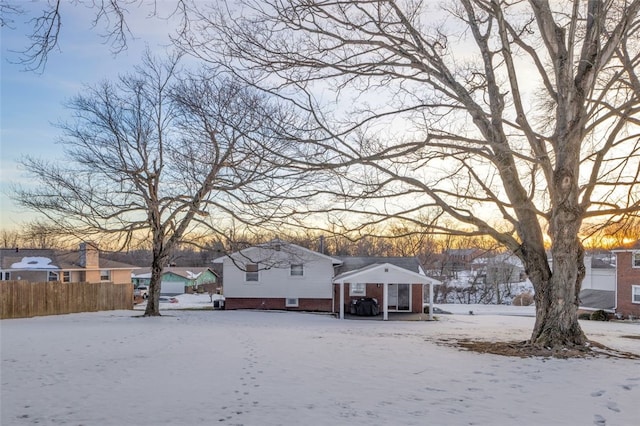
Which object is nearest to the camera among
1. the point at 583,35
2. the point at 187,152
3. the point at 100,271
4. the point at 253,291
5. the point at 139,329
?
the point at 583,35

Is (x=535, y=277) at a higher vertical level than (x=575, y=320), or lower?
higher

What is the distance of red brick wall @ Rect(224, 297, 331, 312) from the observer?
31.2m

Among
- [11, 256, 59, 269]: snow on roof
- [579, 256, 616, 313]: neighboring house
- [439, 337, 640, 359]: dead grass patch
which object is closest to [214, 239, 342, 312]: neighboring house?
[11, 256, 59, 269]: snow on roof

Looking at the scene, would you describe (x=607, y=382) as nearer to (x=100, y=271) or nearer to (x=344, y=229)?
(x=344, y=229)

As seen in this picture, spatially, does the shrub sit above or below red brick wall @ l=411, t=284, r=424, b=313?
below

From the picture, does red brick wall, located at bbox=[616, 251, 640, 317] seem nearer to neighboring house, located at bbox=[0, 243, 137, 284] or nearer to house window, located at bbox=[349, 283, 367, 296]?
house window, located at bbox=[349, 283, 367, 296]

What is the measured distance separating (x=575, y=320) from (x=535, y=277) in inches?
46.5

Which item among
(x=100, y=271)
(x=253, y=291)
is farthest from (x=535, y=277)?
(x=100, y=271)

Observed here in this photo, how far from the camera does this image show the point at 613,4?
11125 millimetres

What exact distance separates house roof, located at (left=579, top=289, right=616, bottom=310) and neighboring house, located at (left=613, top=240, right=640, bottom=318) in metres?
Answer: 1.80

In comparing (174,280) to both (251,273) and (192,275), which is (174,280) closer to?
(192,275)

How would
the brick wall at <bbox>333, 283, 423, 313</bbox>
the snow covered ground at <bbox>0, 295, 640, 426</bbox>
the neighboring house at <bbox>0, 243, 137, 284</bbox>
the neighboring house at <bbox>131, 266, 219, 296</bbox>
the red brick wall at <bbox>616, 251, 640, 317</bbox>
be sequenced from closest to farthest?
the snow covered ground at <bbox>0, 295, 640, 426</bbox>
the brick wall at <bbox>333, 283, 423, 313</bbox>
the red brick wall at <bbox>616, 251, 640, 317</bbox>
the neighboring house at <bbox>0, 243, 137, 284</bbox>
the neighboring house at <bbox>131, 266, 219, 296</bbox>

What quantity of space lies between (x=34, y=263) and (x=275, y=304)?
19.6 metres

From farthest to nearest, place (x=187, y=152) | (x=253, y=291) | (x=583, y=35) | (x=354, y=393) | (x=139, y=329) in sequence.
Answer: (x=253, y=291) < (x=187, y=152) < (x=139, y=329) < (x=583, y=35) < (x=354, y=393)
